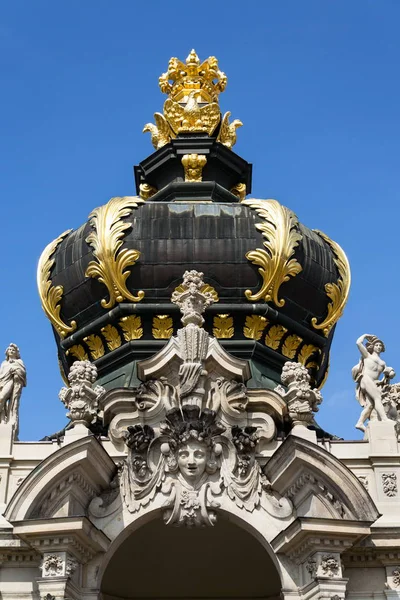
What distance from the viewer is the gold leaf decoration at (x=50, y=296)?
30531mm

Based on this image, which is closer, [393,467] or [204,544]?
[393,467]

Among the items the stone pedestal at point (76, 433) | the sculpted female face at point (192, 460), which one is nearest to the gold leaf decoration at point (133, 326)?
the stone pedestal at point (76, 433)

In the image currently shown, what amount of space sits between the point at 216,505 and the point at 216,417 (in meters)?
1.75

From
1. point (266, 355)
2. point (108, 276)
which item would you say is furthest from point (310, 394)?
point (108, 276)

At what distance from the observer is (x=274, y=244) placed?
97.8 feet

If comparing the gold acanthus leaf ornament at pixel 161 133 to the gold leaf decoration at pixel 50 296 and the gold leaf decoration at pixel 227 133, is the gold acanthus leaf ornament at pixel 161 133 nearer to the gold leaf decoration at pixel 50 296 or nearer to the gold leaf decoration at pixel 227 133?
the gold leaf decoration at pixel 227 133

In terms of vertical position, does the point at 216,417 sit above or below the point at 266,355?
below

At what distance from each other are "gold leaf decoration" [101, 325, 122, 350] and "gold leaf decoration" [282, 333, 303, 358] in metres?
3.81

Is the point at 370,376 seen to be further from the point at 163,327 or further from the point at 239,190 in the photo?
the point at 239,190

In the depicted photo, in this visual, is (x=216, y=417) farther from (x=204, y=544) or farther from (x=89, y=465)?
(x=204, y=544)

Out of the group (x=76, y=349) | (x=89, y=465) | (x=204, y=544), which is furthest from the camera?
(x=76, y=349)

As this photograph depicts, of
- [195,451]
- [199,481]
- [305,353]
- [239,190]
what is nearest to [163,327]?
[305,353]

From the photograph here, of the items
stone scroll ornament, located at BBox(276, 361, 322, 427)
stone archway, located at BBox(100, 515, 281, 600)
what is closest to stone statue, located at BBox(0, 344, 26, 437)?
stone archway, located at BBox(100, 515, 281, 600)

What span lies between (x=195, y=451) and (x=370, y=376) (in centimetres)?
411
